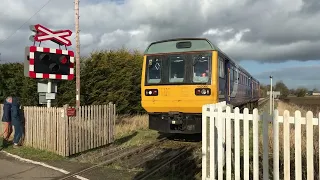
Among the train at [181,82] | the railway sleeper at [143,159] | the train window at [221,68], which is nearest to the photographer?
the railway sleeper at [143,159]

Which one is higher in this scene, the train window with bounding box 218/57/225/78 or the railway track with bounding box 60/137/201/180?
the train window with bounding box 218/57/225/78

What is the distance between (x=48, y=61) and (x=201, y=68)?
4.56 m

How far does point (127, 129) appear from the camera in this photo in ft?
45.6

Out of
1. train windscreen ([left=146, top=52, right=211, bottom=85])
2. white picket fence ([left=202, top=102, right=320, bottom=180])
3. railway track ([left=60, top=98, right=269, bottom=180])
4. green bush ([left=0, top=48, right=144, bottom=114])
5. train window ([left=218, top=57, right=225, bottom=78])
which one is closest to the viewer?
white picket fence ([left=202, top=102, right=320, bottom=180])

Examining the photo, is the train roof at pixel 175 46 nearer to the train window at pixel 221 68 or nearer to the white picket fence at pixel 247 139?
the train window at pixel 221 68

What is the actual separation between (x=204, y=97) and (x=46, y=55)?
4697mm

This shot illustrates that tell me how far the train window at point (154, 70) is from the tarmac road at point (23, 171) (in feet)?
16.1

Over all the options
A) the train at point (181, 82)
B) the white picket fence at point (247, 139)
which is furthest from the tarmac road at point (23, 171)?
the train at point (181, 82)

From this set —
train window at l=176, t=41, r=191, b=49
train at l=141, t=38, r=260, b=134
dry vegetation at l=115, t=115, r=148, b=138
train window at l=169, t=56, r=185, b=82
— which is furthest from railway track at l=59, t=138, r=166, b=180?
train window at l=176, t=41, r=191, b=49

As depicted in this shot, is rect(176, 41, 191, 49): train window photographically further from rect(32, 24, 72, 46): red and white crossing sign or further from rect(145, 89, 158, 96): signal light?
rect(32, 24, 72, 46): red and white crossing sign

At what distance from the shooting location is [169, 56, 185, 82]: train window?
36.0 ft

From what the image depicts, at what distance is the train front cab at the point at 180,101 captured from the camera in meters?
10.5

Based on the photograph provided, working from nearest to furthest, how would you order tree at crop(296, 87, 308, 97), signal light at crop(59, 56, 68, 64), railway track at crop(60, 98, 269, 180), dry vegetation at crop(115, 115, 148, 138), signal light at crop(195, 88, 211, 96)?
railway track at crop(60, 98, 269, 180), signal light at crop(59, 56, 68, 64), signal light at crop(195, 88, 211, 96), dry vegetation at crop(115, 115, 148, 138), tree at crop(296, 87, 308, 97)

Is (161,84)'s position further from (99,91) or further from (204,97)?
(99,91)
